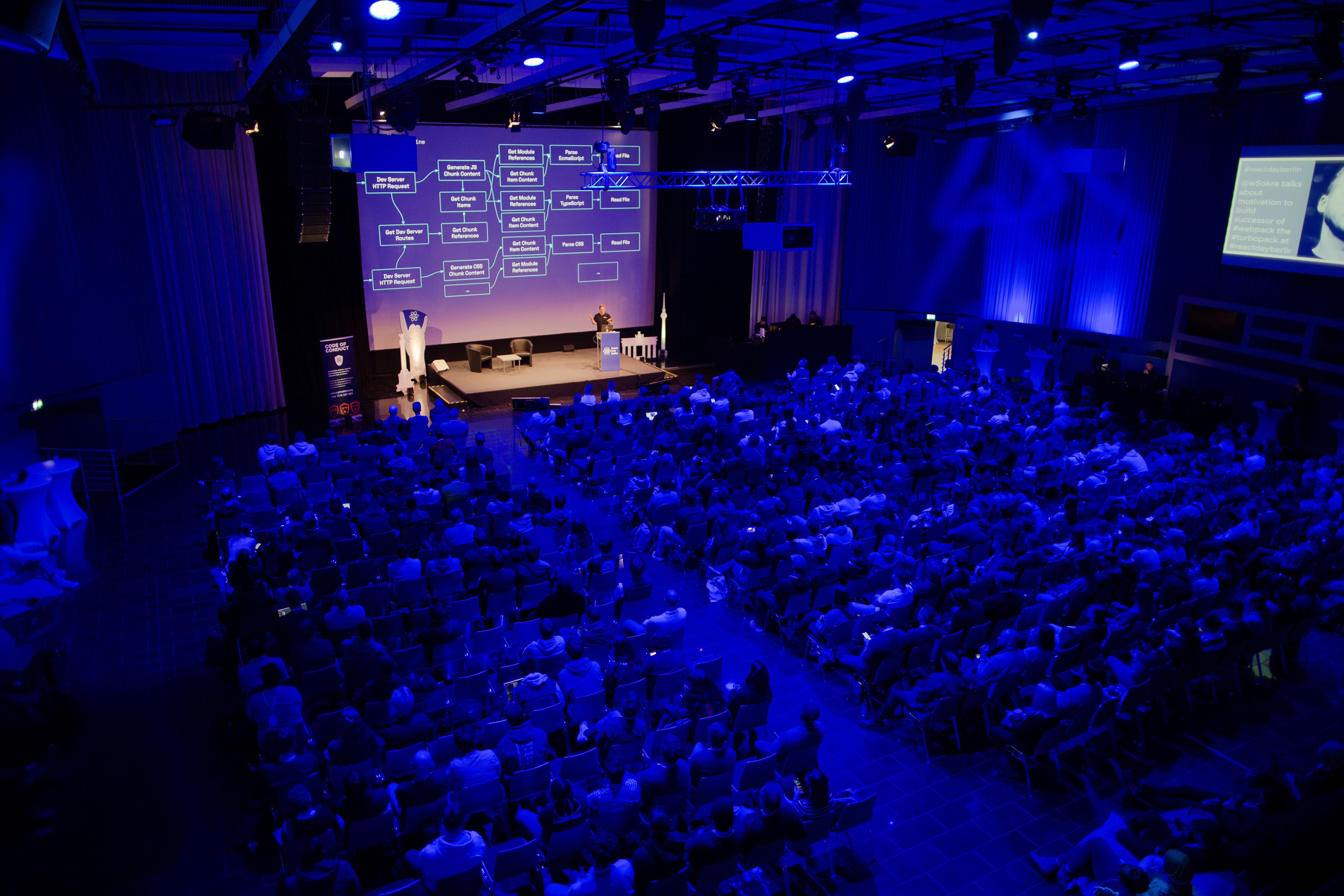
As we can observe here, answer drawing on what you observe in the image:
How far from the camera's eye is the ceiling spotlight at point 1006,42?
25.0ft

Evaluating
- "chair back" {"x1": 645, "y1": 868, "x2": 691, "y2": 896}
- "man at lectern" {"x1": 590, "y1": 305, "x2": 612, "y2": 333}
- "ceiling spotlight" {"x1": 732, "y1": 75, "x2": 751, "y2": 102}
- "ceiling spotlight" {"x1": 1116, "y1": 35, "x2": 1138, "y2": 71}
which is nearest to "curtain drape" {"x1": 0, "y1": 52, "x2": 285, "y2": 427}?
"man at lectern" {"x1": 590, "y1": 305, "x2": 612, "y2": 333}

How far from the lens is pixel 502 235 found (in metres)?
18.9

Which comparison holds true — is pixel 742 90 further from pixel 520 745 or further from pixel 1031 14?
pixel 520 745

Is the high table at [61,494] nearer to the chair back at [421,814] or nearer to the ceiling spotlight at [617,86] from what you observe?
→ the chair back at [421,814]

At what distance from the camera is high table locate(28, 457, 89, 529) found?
34.4 ft

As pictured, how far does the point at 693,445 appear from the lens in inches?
489

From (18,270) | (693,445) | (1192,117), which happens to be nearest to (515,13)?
(693,445)

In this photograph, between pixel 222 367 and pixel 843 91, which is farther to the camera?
pixel 843 91

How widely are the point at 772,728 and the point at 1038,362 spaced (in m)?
15.0

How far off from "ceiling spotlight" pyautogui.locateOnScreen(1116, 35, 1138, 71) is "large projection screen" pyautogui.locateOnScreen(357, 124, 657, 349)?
11.2 m

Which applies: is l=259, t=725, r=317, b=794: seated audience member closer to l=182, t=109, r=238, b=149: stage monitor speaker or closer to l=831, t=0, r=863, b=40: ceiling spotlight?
l=831, t=0, r=863, b=40: ceiling spotlight

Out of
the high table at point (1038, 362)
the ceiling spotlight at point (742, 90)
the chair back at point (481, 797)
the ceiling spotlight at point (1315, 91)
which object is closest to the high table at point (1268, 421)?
the high table at point (1038, 362)

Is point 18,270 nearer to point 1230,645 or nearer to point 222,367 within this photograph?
point 222,367

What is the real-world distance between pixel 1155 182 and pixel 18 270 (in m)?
20.7
